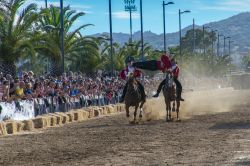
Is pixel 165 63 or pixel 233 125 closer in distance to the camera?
pixel 233 125

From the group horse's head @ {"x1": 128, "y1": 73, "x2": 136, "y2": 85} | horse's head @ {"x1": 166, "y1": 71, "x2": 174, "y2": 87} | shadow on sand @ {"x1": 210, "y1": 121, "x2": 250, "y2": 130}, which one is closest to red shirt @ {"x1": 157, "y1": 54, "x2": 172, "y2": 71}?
horse's head @ {"x1": 166, "y1": 71, "x2": 174, "y2": 87}

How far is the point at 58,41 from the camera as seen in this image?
45656 mm

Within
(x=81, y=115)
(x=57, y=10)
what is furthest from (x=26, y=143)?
(x=57, y=10)

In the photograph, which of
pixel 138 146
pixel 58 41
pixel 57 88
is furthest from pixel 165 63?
pixel 58 41

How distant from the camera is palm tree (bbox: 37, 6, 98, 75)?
42.5 meters

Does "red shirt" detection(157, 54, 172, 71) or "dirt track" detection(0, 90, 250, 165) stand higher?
"red shirt" detection(157, 54, 172, 71)

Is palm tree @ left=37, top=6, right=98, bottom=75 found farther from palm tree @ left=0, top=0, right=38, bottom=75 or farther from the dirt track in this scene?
the dirt track

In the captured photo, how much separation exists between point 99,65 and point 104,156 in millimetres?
46625

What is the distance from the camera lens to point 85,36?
51469 mm

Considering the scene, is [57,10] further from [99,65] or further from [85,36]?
[99,65]

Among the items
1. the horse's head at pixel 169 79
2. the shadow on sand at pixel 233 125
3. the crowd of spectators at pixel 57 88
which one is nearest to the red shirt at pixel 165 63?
the horse's head at pixel 169 79

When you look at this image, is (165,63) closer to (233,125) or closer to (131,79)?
(131,79)

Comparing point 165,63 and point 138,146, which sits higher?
point 165,63

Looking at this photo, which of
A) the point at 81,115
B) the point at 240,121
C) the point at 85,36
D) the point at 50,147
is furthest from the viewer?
the point at 85,36
